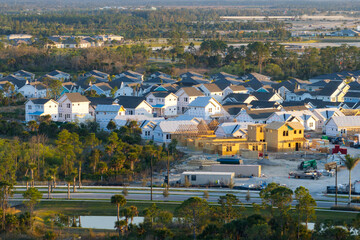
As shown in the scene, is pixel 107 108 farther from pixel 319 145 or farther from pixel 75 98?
pixel 319 145

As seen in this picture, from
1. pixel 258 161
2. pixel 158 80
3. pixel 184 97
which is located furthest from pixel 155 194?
pixel 158 80

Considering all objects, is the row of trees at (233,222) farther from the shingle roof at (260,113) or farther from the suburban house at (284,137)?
the shingle roof at (260,113)

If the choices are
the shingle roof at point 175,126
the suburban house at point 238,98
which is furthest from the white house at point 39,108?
the suburban house at point 238,98

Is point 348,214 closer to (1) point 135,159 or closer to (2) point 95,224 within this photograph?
(2) point 95,224

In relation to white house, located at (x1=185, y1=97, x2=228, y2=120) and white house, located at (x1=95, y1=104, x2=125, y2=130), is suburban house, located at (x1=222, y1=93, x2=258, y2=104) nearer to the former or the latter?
white house, located at (x1=185, y1=97, x2=228, y2=120)

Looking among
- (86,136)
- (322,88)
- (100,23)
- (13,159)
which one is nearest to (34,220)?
(13,159)

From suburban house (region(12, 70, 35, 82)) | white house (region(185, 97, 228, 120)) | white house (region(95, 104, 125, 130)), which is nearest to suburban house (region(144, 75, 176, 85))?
suburban house (region(12, 70, 35, 82))

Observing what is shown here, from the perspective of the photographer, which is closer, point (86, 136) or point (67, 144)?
point (67, 144)
